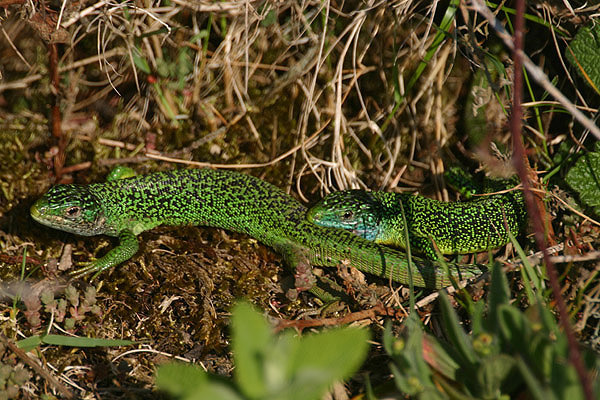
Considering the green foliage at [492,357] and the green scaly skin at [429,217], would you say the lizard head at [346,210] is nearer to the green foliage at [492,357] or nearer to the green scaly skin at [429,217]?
the green scaly skin at [429,217]

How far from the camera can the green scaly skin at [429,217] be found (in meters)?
4.10

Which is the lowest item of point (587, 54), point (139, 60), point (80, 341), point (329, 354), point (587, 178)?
point (80, 341)

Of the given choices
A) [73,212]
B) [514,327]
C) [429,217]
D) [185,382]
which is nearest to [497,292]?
[514,327]

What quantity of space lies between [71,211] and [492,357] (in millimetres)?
3042

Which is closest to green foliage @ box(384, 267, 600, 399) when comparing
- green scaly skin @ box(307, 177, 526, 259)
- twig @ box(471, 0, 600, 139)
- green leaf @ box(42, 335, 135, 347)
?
twig @ box(471, 0, 600, 139)

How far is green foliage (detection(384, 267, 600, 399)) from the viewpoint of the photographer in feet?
6.28

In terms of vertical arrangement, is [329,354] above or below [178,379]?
above

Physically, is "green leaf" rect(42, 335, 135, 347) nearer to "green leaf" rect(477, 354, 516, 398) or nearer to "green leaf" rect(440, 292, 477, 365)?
"green leaf" rect(440, 292, 477, 365)

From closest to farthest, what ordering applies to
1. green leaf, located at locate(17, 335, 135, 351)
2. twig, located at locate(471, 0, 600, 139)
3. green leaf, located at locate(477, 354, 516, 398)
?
green leaf, located at locate(477, 354, 516, 398) < twig, located at locate(471, 0, 600, 139) < green leaf, located at locate(17, 335, 135, 351)

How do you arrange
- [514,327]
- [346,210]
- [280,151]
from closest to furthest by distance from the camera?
[514,327] → [346,210] → [280,151]

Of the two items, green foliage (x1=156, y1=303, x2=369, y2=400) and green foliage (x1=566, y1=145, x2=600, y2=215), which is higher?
green foliage (x1=156, y1=303, x2=369, y2=400)

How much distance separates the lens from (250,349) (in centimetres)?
166

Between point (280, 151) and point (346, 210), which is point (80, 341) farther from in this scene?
→ point (280, 151)

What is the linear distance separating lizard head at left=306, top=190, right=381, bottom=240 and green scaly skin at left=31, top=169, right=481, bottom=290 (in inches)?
3.7
